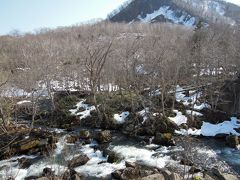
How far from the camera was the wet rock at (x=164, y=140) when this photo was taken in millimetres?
29422

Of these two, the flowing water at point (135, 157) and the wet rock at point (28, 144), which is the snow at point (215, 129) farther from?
the wet rock at point (28, 144)

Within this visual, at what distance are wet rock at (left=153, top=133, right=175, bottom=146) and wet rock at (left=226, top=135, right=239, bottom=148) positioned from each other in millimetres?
4564

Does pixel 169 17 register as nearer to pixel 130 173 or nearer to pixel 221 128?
pixel 221 128

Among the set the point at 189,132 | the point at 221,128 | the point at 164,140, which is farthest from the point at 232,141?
the point at 164,140

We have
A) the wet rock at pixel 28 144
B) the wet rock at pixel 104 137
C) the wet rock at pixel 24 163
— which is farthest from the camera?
the wet rock at pixel 104 137

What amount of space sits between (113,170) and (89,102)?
18.2 metres

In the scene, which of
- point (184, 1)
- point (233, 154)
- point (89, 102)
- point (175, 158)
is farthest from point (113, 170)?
point (184, 1)

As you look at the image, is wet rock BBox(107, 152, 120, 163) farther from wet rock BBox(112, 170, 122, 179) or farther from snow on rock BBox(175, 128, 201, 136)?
snow on rock BBox(175, 128, 201, 136)

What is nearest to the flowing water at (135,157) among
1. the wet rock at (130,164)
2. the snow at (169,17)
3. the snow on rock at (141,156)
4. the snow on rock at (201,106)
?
the snow on rock at (141,156)

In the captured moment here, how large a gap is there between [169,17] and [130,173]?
125780mm

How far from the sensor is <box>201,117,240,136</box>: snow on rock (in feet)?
104

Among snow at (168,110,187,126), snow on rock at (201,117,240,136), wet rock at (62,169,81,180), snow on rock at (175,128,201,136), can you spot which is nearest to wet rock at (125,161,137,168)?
wet rock at (62,169,81,180)

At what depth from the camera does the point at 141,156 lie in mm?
26828

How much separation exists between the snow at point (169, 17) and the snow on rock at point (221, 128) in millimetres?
100969
